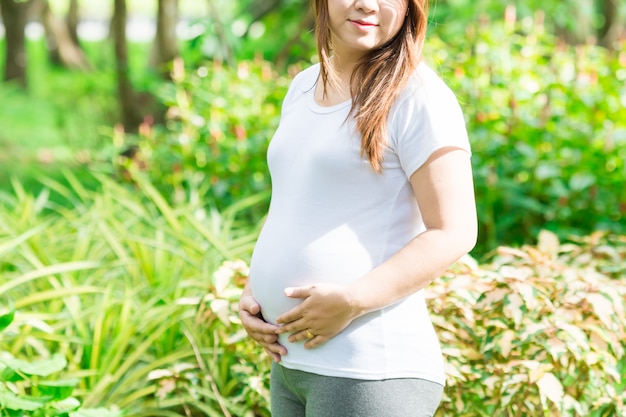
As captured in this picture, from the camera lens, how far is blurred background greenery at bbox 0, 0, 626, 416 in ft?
7.71

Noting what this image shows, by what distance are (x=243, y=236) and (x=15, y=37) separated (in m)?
10.7

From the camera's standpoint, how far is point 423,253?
1.54 m

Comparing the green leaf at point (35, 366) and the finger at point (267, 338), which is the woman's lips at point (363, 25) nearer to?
the finger at point (267, 338)

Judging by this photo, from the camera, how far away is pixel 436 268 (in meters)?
1.55

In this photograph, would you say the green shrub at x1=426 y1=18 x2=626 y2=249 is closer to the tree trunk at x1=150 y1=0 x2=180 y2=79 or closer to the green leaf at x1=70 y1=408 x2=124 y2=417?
the green leaf at x1=70 y1=408 x2=124 y2=417

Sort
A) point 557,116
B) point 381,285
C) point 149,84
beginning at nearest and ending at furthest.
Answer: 1. point 381,285
2. point 557,116
3. point 149,84

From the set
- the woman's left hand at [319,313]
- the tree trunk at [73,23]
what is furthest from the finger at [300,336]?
the tree trunk at [73,23]

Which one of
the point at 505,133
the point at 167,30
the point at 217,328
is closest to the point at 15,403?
the point at 217,328

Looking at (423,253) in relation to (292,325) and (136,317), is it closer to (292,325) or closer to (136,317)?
(292,325)

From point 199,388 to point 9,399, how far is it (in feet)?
2.10

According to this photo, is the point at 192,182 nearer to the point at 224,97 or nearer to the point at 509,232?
the point at 224,97

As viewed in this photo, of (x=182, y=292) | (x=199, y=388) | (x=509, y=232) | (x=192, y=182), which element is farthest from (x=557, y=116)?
(x=199, y=388)

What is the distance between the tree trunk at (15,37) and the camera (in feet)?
42.5

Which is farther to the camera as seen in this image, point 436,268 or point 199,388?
point 199,388
